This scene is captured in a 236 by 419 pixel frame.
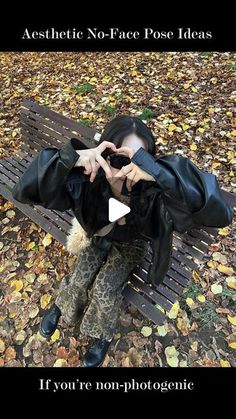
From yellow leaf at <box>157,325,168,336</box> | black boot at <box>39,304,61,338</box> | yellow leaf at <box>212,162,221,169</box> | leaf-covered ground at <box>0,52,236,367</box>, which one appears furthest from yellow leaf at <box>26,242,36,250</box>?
yellow leaf at <box>212,162,221,169</box>

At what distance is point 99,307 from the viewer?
7.82 ft

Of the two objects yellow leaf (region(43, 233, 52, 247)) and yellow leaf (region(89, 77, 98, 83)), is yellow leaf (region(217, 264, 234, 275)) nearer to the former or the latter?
yellow leaf (region(43, 233, 52, 247))

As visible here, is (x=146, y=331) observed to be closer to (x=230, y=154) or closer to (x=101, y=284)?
(x=101, y=284)

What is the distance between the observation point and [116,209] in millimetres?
2137

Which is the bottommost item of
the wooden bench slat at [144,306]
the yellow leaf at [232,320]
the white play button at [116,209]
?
the yellow leaf at [232,320]

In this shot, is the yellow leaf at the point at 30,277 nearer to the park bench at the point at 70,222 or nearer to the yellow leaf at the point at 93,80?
the park bench at the point at 70,222

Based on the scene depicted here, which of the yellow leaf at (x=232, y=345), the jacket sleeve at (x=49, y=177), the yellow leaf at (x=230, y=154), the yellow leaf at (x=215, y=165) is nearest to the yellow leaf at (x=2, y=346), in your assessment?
the jacket sleeve at (x=49, y=177)

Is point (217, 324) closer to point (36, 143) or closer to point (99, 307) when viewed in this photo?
point (99, 307)

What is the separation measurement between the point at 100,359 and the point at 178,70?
14.0 ft

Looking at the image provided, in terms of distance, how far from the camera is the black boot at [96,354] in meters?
2.59

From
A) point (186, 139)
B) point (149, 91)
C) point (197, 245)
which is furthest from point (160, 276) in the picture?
point (149, 91)

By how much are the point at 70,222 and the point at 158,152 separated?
167 centimetres

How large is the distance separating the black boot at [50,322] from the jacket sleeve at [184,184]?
57.1 inches

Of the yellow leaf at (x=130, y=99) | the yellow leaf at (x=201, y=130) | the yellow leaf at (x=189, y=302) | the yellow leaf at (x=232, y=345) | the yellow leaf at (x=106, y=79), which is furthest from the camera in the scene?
the yellow leaf at (x=106, y=79)
